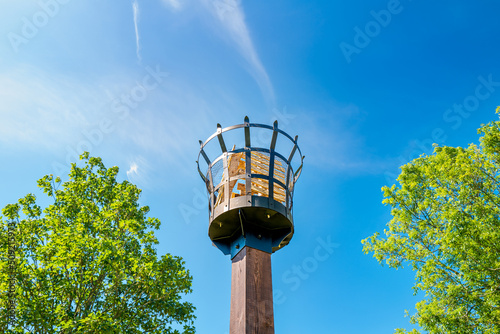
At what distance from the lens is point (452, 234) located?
6.97 metres

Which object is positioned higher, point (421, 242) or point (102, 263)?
point (421, 242)

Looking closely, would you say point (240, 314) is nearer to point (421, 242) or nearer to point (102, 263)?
point (102, 263)

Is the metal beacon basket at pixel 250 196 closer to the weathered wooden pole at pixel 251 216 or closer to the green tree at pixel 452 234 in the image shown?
the weathered wooden pole at pixel 251 216

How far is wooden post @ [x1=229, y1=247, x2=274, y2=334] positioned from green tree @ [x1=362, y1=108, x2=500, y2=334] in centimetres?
447

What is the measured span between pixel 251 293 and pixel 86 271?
5.24 metres

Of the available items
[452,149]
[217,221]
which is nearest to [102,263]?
[217,221]

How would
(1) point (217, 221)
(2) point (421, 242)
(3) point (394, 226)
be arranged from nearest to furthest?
(1) point (217, 221) → (2) point (421, 242) → (3) point (394, 226)

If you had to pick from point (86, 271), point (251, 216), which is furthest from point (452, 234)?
point (86, 271)

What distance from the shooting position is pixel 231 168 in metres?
5.32

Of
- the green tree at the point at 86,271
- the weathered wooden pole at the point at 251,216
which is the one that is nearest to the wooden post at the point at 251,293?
the weathered wooden pole at the point at 251,216

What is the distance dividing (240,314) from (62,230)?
5.94m

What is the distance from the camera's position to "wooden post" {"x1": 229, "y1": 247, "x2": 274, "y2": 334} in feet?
12.6

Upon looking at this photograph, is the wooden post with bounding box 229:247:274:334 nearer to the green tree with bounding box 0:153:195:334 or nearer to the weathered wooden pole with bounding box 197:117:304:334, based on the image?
the weathered wooden pole with bounding box 197:117:304:334

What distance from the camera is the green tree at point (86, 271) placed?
24.0ft
